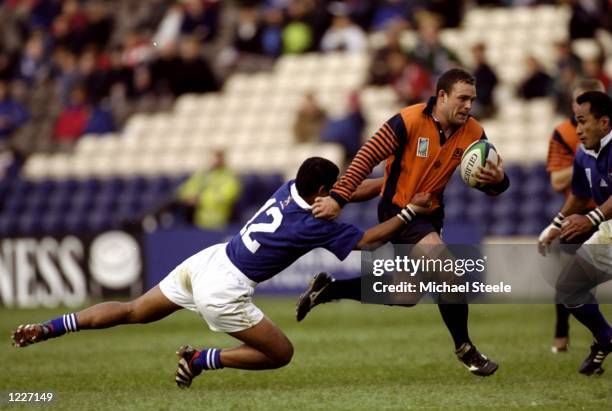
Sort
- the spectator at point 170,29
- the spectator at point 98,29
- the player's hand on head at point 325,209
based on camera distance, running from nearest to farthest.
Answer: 1. the player's hand on head at point 325,209
2. the spectator at point 170,29
3. the spectator at point 98,29

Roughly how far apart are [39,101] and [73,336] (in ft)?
40.7

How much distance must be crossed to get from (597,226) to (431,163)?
1.25 metres

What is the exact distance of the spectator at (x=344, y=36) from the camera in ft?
68.8

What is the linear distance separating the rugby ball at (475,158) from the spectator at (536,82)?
9743 mm

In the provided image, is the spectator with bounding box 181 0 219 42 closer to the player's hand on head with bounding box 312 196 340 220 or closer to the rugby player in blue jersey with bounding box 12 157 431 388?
the rugby player in blue jersey with bounding box 12 157 431 388

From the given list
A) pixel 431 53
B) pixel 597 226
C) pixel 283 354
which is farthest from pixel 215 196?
pixel 597 226

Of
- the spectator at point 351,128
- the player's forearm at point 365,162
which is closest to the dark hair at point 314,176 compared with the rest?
the player's forearm at point 365,162

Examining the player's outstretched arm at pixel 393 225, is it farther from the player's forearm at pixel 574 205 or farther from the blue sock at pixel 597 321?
the blue sock at pixel 597 321

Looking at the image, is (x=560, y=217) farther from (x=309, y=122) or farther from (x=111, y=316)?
(x=309, y=122)

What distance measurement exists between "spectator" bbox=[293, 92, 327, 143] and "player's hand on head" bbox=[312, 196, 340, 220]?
464 inches

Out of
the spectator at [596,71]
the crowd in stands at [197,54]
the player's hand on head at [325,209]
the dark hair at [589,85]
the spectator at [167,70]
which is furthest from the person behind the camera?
the spectator at [167,70]

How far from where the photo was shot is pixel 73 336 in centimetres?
1343

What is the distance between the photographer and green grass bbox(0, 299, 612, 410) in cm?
814

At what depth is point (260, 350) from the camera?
327 inches
